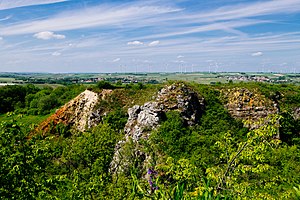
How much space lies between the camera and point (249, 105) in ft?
172

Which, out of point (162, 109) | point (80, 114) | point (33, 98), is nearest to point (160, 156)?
point (162, 109)

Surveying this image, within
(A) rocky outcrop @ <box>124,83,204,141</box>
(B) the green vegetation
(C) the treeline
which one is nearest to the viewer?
(B) the green vegetation

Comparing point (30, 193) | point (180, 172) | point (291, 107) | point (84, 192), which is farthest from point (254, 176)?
point (291, 107)

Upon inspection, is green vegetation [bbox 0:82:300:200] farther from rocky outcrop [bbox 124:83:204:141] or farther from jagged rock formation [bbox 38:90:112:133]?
jagged rock formation [bbox 38:90:112:133]

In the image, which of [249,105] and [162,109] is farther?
[249,105]

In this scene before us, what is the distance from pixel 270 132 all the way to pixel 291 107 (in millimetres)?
50906

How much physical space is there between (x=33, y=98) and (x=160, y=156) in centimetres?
6692

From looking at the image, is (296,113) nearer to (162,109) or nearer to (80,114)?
(162,109)

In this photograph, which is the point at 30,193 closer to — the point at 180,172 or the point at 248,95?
the point at 180,172

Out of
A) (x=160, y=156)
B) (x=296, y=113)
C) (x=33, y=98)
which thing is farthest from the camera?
(x=33, y=98)

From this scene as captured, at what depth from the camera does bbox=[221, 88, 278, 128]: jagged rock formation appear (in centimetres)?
5128

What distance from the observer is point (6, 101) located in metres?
95.7

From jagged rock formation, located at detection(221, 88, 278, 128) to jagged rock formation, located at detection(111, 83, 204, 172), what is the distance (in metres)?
5.07

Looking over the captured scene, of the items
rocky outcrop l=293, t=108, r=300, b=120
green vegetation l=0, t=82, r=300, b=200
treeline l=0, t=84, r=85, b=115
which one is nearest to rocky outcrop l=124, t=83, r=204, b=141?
green vegetation l=0, t=82, r=300, b=200
